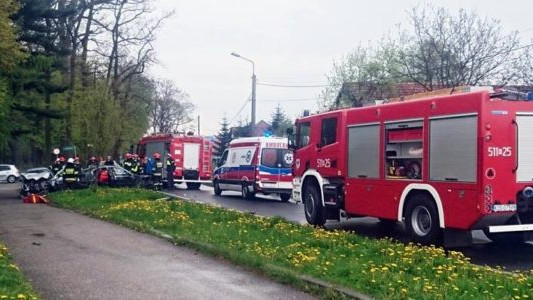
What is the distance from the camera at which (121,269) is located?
32.2 ft

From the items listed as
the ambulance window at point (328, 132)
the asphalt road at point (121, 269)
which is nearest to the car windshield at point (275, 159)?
the ambulance window at point (328, 132)

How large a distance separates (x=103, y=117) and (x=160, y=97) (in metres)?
43.8

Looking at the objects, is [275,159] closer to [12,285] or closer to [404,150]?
[404,150]

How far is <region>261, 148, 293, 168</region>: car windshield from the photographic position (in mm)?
26438

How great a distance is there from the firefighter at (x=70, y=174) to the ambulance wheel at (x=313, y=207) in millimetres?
14790

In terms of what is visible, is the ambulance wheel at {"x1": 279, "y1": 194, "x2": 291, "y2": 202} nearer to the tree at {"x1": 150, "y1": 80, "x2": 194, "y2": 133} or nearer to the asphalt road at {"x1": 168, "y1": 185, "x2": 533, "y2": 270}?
the asphalt road at {"x1": 168, "y1": 185, "x2": 533, "y2": 270}

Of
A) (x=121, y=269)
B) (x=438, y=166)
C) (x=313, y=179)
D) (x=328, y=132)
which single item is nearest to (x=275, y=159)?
(x=313, y=179)

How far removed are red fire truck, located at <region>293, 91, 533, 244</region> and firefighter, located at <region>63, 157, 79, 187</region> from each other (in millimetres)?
15951

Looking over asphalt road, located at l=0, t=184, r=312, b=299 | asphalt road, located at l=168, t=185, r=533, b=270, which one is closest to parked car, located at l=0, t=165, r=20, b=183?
→ asphalt road, located at l=168, t=185, r=533, b=270

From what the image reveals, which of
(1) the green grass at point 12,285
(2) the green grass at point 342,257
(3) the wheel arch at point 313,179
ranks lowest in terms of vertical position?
(1) the green grass at point 12,285

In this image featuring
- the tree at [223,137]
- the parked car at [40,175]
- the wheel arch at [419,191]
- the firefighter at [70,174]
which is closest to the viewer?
the wheel arch at [419,191]

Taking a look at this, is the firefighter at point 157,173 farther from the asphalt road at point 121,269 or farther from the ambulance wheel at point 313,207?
the asphalt road at point 121,269

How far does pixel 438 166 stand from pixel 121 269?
19.7 feet

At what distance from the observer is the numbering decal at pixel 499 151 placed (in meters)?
11.3
